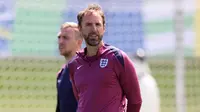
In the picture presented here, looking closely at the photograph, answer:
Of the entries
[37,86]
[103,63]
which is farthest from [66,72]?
[37,86]

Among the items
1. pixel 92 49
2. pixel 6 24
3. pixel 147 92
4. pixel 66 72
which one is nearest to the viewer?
pixel 92 49

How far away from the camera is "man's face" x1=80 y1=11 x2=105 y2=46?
5645 millimetres

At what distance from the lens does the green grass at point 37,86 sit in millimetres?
16297

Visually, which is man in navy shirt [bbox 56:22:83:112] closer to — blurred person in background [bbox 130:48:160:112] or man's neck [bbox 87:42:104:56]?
man's neck [bbox 87:42:104:56]

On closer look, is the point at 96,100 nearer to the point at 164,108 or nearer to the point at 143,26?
the point at 143,26

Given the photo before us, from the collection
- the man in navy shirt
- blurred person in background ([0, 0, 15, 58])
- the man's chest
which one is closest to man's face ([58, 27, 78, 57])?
the man in navy shirt

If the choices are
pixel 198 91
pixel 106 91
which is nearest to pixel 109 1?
pixel 198 91

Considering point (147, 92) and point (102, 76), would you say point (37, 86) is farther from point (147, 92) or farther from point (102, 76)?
point (102, 76)

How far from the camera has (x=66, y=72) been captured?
275 inches

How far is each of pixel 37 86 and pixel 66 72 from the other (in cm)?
1012

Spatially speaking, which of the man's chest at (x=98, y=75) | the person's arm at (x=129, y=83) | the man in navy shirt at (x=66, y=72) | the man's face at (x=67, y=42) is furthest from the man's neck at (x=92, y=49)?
the man's face at (x=67, y=42)

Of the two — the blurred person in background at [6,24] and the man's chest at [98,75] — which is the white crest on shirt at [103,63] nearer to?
the man's chest at [98,75]

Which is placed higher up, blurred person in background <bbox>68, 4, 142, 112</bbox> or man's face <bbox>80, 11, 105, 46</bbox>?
man's face <bbox>80, 11, 105, 46</bbox>

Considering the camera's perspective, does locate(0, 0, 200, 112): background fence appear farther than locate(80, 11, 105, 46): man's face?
Yes
